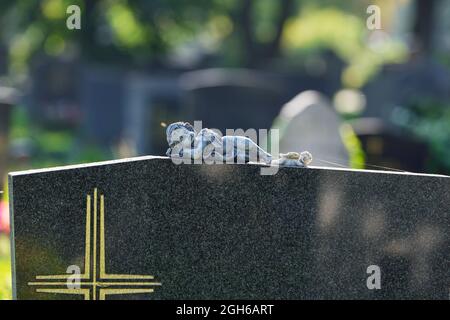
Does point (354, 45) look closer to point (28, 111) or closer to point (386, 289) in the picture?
point (28, 111)

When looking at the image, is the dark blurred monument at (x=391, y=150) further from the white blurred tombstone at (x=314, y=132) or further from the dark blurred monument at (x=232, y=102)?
the dark blurred monument at (x=232, y=102)

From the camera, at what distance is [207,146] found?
4641 mm

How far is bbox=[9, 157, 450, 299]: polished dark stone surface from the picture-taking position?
455cm

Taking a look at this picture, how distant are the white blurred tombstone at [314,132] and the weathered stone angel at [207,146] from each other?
147 inches

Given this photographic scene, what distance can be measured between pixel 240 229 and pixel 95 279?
0.95 metres

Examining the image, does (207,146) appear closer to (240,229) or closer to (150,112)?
(240,229)

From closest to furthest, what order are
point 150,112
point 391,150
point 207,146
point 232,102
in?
point 207,146 → point 391,150 → point 232,102 → point 150,112

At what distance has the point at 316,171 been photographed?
184 inches

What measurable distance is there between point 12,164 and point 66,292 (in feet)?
26.6

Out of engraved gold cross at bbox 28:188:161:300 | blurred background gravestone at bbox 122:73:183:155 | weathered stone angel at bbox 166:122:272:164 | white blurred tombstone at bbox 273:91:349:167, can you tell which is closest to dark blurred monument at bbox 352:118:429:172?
white blurred tombstone at bbox 273:91:349:167

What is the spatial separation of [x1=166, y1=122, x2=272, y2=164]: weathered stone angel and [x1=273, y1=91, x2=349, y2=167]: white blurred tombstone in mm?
3738

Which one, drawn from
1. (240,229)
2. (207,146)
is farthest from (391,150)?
(207,146)

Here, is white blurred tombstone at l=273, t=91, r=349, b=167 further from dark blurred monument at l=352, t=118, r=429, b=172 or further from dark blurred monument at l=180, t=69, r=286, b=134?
dark blurred monument at l=180, t=69, r=286, b=134

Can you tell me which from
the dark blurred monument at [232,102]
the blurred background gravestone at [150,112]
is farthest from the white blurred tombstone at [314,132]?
the blurred background gravestone at [150,112]
